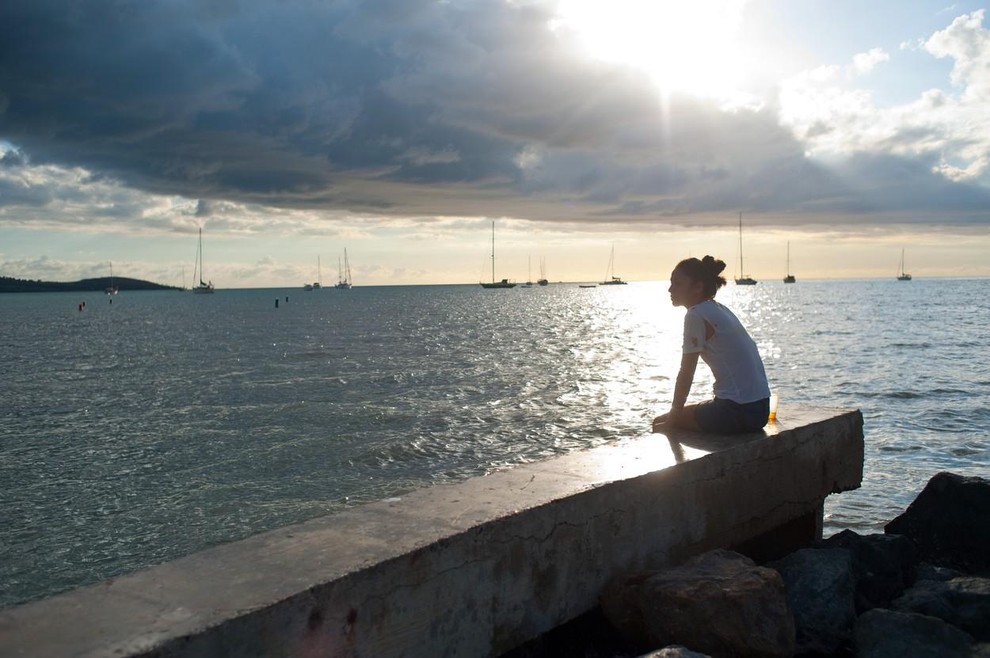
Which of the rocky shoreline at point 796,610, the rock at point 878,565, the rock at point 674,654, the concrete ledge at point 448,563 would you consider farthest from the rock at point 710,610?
the rock at point 878,565

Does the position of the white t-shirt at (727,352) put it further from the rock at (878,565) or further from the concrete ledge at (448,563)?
the rock at (878,565)

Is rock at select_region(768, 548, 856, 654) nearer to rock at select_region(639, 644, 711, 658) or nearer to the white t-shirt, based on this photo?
the white t-shirt

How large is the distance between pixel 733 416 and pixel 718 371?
37cm

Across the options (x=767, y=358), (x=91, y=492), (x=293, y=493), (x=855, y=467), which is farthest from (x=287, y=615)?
(x=767, y=358)

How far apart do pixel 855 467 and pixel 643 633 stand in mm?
3361

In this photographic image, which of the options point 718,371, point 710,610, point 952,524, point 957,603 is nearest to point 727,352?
point 718,371

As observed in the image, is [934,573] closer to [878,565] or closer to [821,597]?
[878,565]

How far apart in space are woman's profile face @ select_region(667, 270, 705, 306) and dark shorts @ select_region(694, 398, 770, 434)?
799mm

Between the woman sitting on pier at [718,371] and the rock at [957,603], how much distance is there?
152 cm

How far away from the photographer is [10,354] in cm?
4250

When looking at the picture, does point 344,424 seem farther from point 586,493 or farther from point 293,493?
point 586,493

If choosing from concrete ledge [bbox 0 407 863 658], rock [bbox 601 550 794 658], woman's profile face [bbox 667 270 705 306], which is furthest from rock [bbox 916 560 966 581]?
woman's profile face [bbox 667 270 705 306]

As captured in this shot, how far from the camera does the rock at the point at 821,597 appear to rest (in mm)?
5215

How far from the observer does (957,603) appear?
18.2 feet
